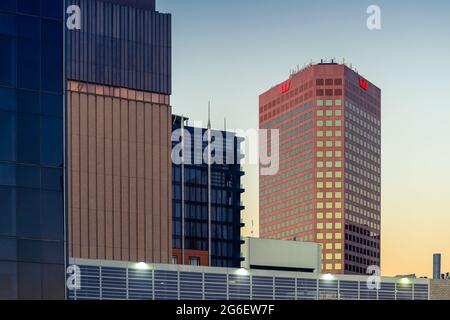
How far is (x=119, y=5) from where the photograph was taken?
152250 mm

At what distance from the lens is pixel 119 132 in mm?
147125

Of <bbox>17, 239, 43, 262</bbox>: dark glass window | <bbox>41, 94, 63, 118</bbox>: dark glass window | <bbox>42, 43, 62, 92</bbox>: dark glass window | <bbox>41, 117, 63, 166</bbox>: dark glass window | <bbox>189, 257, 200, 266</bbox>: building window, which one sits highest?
<bbox>42, 43, 62, 92</bbox>: dark glass window

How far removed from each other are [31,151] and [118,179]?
100 metres

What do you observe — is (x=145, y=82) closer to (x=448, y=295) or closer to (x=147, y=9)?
(x=147, y=9)

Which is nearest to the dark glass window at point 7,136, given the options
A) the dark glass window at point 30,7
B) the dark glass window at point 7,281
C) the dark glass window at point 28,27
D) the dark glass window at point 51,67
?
the dark glass window at point 51,67

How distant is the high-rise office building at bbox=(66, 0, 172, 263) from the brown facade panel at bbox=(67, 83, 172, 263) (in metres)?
0.16

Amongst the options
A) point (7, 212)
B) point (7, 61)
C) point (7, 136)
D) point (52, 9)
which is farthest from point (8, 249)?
point (52, 9)

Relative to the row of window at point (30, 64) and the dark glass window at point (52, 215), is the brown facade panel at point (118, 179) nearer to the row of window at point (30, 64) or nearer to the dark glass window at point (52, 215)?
the row of window at point (30, 64)

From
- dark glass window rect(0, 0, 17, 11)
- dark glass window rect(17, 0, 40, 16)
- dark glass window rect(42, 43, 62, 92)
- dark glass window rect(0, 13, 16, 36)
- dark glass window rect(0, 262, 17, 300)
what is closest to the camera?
dark glass window rect(0, 262, 17, 300)

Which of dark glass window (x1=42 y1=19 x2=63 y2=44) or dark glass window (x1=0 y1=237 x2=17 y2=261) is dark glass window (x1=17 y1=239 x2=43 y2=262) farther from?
dark glass window (x1=42 y1=19 x2=63 y2=44)

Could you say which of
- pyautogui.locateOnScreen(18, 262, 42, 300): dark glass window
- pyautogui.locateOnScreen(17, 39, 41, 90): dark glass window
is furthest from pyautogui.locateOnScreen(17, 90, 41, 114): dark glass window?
pyautogui.locateOnScreen(18, 262, 42, 300): dark glass window

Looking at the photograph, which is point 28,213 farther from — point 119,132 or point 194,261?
point 194,261

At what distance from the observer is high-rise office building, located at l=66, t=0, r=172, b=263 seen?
142m
